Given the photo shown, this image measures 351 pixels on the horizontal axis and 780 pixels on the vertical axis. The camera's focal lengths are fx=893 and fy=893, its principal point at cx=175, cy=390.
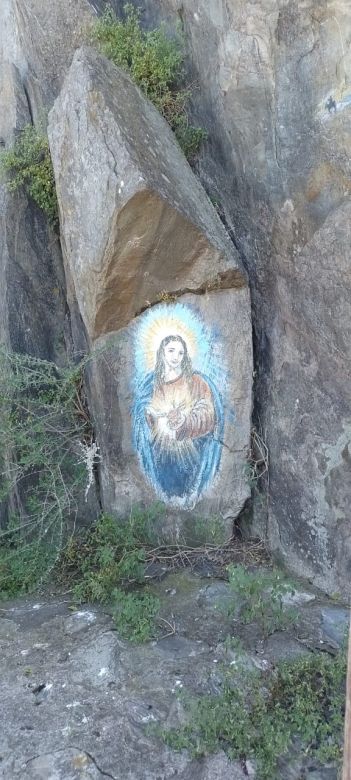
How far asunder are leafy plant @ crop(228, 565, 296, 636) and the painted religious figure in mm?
1220

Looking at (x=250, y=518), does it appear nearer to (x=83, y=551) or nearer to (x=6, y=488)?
(x=83, y=551)

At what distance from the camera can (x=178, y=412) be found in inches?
237

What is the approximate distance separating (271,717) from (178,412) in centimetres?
238

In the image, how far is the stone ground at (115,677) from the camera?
157 inches

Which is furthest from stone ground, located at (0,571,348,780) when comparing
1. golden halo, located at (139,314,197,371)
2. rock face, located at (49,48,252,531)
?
golden halo, located at (139,314,197,371)

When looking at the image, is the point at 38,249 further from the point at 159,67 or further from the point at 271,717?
the point at 271,717

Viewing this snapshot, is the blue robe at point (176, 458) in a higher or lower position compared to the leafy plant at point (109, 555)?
higher

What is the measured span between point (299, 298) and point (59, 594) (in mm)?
2391

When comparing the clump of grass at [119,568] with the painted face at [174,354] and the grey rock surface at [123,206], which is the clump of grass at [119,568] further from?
the grey rock surface at [123,206]

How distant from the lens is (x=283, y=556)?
561 centimetres

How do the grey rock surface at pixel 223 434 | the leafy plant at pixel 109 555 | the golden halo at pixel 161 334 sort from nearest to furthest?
the leafy plant at pixel 109 555 → the grey rock surface at pixel 223 434 → the golden halo at pixel 161 334

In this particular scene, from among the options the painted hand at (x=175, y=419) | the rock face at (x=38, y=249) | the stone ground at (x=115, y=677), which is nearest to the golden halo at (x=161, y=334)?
the painted hand at (x=175, y=419)

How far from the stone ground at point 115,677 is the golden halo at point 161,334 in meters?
1.47

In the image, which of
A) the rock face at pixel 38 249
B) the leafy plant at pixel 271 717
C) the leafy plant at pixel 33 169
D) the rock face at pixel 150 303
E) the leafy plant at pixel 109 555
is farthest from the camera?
the rock face at pixel 38 249
